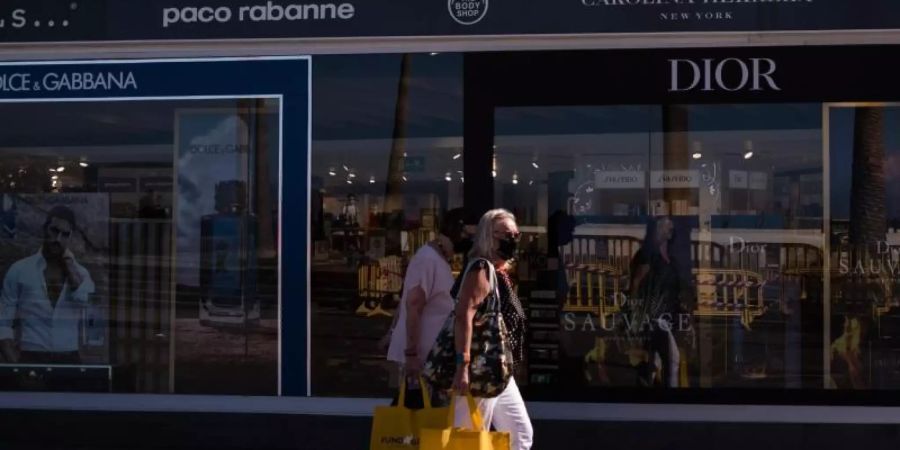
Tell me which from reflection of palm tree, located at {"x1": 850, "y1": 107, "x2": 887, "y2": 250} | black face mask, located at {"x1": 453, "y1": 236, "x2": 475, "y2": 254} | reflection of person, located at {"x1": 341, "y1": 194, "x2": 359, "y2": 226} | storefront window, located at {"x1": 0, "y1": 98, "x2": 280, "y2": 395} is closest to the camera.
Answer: black face mask, located at {"x1": 453, "y1": 236, "x2": 475, "y2": 254}

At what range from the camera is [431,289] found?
730 cm


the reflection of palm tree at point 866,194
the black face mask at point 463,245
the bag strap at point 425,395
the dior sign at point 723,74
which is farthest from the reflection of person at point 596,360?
the bag strap at point 425,395

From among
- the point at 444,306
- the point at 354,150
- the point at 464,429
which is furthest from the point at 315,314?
the point at 464,429

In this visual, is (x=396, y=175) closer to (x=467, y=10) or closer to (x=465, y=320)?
(x=467, y=10)

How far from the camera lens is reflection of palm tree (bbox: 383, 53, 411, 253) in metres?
9.30

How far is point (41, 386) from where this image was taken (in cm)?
971

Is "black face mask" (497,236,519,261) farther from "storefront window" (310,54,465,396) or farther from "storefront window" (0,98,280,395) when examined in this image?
"storefront window" (0,98,280,395)

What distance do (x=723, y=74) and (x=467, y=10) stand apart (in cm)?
175

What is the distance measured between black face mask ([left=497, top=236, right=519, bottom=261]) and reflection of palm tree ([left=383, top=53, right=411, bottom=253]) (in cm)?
247

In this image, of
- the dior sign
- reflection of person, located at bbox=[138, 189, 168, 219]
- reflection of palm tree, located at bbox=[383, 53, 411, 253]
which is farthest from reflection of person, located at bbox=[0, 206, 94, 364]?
the dior sign

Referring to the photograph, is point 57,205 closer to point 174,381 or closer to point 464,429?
point 174,381

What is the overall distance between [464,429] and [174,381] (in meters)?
3.64

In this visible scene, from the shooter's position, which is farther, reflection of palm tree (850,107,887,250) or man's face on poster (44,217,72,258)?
man's face on poster (44,217,72,258)

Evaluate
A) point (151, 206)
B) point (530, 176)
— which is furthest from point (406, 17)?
point (151, 206)
